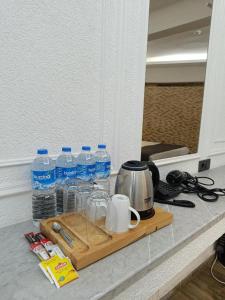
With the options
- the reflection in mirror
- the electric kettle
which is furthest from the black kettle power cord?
the electric kettle

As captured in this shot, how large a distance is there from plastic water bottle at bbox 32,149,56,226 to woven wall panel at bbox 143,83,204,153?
2.30ft

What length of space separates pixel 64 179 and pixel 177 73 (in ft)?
3.24

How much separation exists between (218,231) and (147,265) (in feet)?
1.69

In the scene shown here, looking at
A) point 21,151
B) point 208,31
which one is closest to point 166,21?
point 208,31

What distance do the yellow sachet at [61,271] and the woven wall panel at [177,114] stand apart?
89 cm

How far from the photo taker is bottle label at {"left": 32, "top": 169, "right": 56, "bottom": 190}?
71 cm

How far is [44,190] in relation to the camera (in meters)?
0.76

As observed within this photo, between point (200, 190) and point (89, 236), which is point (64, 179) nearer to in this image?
point (89, 236)

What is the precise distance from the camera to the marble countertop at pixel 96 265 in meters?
0.48

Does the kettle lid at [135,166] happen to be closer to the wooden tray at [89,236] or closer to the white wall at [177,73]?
the wooden tray at [89,236]

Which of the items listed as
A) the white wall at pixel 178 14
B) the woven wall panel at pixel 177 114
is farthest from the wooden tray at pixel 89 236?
the white wall at pixel 178 14

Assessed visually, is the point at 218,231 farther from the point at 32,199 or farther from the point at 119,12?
the point at 119,12

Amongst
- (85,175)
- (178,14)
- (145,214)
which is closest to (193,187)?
(145,214)

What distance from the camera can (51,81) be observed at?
2.53 feet
